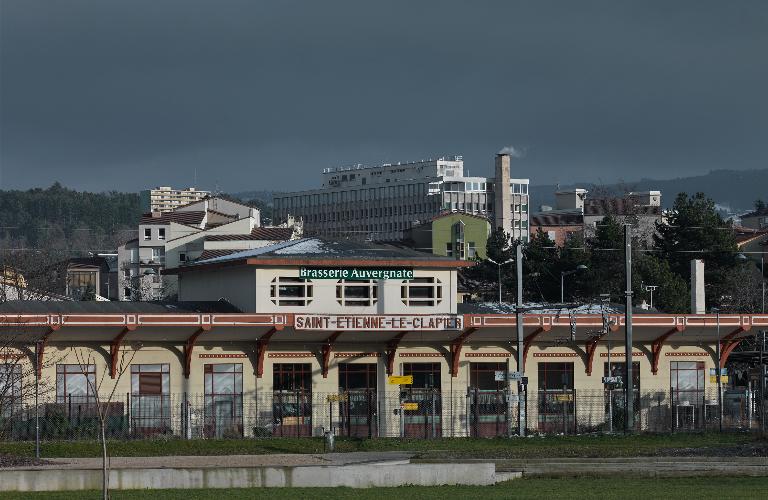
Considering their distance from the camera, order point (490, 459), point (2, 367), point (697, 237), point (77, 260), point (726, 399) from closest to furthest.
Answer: point (490, 459) → point (2, 367) → point (726, 399) → point (697, 237) → point (77, 260)

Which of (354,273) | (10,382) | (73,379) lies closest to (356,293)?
(354,273)

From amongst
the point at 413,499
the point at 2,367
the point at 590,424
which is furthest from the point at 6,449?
the point at 590,424

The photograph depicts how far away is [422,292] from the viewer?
6744 centimetres

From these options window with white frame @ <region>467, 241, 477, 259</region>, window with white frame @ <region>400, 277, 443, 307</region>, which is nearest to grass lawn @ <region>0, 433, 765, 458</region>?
window with white frame @ <region>400, 277, 443, 307</region>

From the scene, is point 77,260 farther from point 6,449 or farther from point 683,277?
point 6,449

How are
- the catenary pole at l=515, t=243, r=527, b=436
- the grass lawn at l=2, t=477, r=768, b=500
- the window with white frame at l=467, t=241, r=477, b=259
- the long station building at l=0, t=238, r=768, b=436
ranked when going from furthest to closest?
the window with white frame at l=467, t=241, r=477, b=259
the long station building at l=0, t=238, r=768, b=436
the catenary pole at l=515, t=243, r=527, b=436
the grass lawn at l=2, t=477, r=768, b=500

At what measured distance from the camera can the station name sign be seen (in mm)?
61625

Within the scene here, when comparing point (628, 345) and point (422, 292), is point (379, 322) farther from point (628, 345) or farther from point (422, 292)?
point (628, 345)

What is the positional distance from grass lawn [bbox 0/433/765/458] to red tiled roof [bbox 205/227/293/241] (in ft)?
331

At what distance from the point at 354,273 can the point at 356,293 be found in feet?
3.07

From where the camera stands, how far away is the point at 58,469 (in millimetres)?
39594

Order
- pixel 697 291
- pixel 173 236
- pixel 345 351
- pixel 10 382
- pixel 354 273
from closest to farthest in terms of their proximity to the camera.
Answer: pixel 10 382 < pixel 345 351 < pixel 354 273 < pixel 697 291 < pixel 173 236

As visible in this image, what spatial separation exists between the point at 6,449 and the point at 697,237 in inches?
3033

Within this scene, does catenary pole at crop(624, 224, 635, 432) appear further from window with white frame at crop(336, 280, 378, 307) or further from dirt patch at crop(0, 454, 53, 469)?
dirt patch at crop(0, 454, 53, 469)
